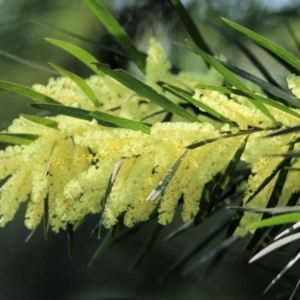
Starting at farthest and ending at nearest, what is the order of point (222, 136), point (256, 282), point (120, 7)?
point (120, 7)
point (256, 282)
point (222, 136)

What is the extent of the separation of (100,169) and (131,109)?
8cm

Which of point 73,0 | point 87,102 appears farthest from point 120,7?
point 87,102

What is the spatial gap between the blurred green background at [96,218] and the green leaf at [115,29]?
0.95 feet

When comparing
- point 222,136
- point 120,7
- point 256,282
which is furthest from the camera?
point 120,7

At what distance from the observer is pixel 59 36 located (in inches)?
26.8

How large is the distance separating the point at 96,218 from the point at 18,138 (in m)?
0.47

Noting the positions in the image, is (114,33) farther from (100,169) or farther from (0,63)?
(0,63)

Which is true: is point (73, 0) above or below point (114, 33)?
above

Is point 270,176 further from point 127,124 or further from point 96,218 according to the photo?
point 96,218

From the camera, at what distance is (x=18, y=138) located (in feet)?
0.79

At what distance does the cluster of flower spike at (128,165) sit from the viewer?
0.69ft

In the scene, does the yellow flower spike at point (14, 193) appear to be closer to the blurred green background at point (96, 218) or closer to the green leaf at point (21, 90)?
the green leaf at point (21, 90)

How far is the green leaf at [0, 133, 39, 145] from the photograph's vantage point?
0.77 feet

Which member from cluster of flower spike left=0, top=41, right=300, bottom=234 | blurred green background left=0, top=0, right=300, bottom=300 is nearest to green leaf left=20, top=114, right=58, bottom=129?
cluster of flower spike left=0, top=41, right=300, bottom=234
